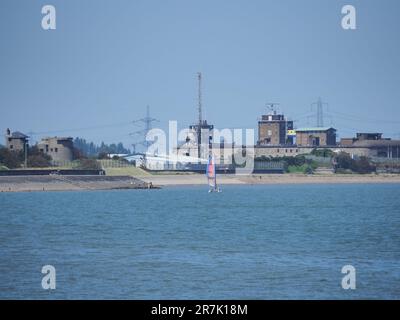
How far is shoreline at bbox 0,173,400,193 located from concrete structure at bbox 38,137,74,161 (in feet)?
64.7

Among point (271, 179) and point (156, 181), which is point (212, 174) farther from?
point (271, 179)

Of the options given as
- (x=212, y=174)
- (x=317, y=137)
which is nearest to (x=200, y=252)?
(x=212, y=174)

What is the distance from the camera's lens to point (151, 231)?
52.1 m

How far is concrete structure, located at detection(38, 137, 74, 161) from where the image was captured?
477 ft

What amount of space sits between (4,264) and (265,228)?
20.4m

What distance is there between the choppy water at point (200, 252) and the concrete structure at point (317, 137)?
390 feet

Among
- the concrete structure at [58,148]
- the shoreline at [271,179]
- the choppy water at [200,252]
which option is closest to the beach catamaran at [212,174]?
the shoreline at [271,179]

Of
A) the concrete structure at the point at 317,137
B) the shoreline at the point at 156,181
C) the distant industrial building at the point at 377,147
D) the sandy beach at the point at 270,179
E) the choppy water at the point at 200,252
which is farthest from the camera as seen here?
the concrete structure at the point at 317,137

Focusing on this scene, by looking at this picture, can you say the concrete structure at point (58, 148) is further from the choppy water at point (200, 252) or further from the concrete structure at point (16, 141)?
the choppy water at point (200, 252)

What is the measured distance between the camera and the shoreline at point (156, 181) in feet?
348

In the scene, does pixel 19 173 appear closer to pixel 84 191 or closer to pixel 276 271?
pixel 84 191

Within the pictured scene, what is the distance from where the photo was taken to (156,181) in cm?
12706

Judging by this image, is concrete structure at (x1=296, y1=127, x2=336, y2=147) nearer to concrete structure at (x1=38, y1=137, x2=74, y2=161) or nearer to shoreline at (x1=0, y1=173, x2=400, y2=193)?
shoreline at (x1=0, y1=173, x2=400, y2=193)

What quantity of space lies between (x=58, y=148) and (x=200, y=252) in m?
107
